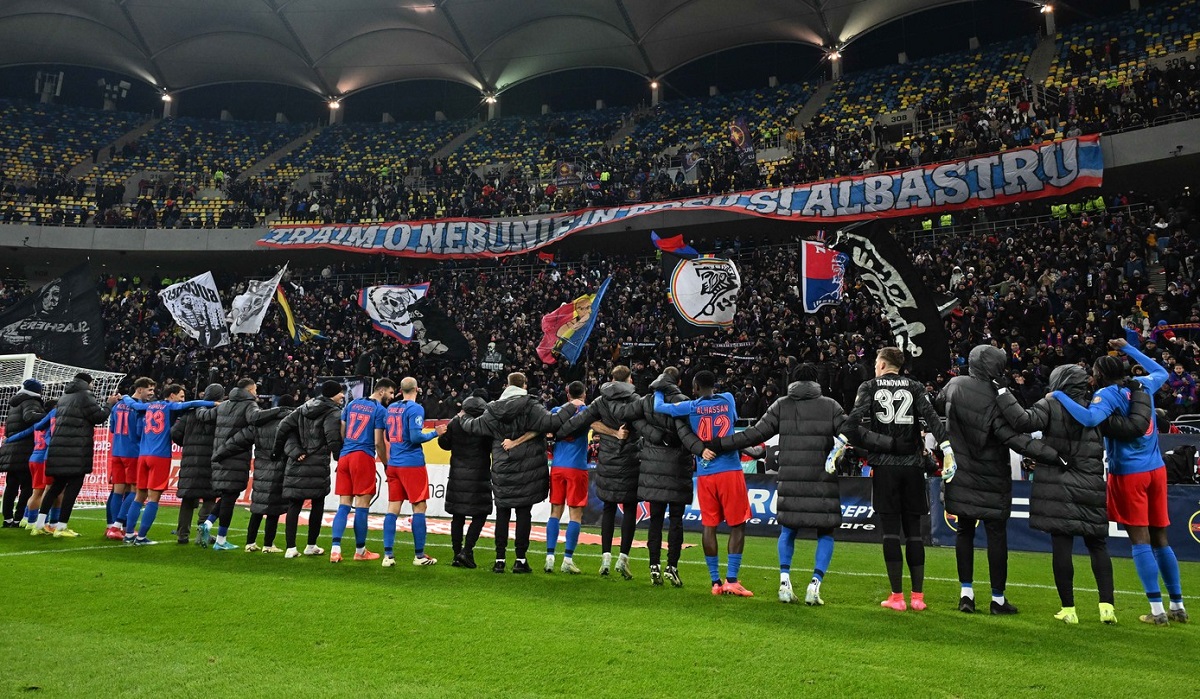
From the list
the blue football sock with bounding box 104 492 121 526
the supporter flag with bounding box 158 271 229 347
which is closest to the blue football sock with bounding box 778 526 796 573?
the blue football sock with bounding box 104 492 121 526

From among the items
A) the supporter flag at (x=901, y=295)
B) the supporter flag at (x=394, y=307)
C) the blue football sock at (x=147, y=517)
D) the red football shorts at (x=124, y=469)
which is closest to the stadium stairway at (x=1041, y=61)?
the supporter flag at (x=901, y=295)

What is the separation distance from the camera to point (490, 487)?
9.07 metres

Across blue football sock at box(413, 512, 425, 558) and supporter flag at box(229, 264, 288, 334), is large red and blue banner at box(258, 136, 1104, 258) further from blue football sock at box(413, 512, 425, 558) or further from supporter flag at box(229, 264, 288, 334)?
blue football sock at box(413, 512, 425, 558)

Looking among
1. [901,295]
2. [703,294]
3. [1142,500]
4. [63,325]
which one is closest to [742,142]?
[703,294]

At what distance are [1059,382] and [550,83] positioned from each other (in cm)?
3992

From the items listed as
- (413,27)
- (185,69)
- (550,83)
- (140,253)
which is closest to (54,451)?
(140,253)

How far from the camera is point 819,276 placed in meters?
16.9

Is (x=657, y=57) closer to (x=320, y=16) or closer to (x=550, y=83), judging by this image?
(x=550, y=83)

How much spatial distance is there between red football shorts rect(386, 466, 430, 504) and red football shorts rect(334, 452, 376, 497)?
0.28 meters

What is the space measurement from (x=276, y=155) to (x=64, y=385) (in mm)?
26491

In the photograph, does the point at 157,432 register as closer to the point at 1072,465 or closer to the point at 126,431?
the point at 126,431

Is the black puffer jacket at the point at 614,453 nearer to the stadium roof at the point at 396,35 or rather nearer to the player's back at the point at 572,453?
the player's back at the point at 572,453

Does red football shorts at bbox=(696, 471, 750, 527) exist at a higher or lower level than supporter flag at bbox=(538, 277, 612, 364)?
lower

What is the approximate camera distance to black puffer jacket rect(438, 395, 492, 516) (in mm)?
8711
